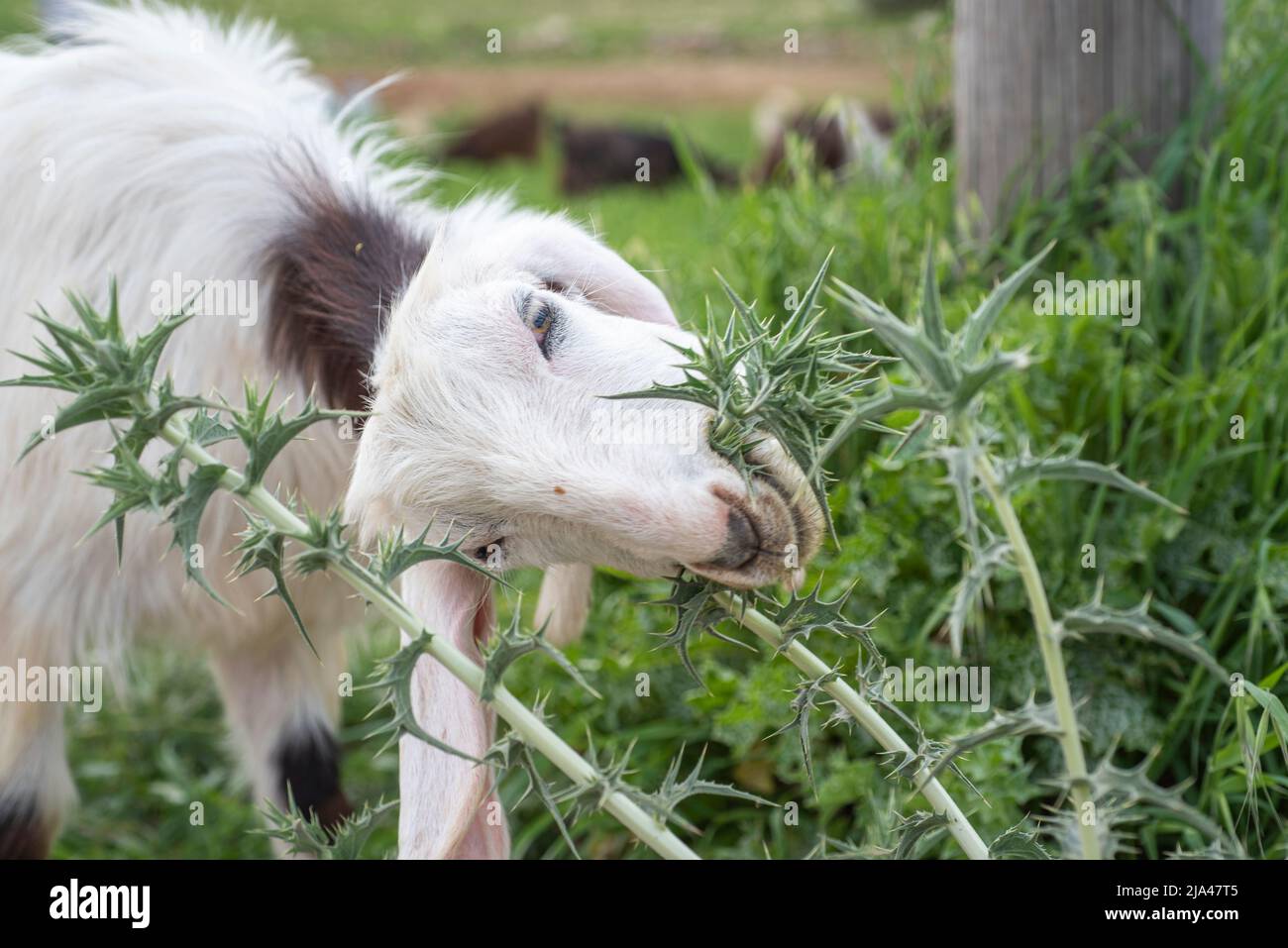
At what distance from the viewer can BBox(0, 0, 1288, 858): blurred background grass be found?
273 cm

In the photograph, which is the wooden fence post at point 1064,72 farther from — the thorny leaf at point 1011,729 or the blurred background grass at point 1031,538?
the thorny leaf at point 1011,729

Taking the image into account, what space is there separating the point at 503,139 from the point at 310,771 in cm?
914

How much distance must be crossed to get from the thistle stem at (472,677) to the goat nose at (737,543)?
1.02 ft

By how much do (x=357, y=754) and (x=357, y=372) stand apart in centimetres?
189

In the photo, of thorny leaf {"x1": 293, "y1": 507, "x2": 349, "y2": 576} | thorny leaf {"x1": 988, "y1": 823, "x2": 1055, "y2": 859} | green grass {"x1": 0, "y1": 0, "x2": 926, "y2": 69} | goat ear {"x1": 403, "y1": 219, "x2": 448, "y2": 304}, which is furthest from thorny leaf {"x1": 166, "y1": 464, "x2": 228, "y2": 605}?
green grass {"x1": 0, "y1": 0, "x2": 926, "y2": 69}

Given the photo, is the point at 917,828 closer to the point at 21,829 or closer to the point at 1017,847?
the point at 1017,847

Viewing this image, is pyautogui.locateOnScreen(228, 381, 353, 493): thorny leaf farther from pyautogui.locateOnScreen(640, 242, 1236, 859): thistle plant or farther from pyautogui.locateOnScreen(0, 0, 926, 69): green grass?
pyautogui.locateOnScreen(0, 0, 926, 69): green grass

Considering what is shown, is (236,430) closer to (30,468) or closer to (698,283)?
(30,468)

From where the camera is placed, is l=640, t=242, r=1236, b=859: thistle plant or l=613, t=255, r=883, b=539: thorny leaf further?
l=613, t=255, r=883, b=539: thorny leaf

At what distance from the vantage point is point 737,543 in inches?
65.4

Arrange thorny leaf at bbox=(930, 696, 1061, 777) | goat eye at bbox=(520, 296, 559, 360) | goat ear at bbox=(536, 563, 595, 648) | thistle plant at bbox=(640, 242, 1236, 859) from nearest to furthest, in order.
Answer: thistle plant at bbox=(640, 242, 1236, 859)
thorny leaf at bbox=(930, 696, 1061, 777)
goat eye at bbox=(520, 296, 559, 360)
goat ear at bbox=(536, 563, 595, 648)

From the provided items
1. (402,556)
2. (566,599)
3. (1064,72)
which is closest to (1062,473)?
(402,556)

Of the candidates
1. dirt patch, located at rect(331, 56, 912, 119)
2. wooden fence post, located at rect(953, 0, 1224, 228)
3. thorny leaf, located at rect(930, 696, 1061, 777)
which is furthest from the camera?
dirt patch, located at rect(331, 56, 912, 119)

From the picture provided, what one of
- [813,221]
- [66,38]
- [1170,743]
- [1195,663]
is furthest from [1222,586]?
[66,38]
